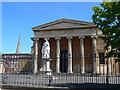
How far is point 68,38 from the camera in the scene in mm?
34688

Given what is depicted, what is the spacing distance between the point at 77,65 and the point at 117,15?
27.8 metres

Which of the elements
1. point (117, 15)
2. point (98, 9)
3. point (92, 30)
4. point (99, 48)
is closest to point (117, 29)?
point (117, 15)

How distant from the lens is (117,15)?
9.11m

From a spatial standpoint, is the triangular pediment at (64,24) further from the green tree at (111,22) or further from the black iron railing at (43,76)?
the green tree at (111,22)

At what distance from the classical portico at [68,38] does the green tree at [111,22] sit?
2245cm

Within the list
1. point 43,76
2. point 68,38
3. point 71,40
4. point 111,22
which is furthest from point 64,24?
point 111,22

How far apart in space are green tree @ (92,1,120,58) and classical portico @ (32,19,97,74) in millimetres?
22447

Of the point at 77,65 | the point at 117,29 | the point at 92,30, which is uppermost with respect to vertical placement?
the point at 92,30

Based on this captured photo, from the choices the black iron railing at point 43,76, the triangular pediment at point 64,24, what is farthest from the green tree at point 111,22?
the triangular pediment at point 64,24

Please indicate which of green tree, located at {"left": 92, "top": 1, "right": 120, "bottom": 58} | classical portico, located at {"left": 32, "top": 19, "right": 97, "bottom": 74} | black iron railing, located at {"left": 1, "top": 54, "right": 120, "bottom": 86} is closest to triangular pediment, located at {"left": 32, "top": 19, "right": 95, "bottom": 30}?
classical portico, located at {"left": 32, "top": 19, "right": 97, "bottom": 74}

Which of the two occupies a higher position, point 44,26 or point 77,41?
point 44,26

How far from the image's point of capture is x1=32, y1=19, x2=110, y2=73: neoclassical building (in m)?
33.6

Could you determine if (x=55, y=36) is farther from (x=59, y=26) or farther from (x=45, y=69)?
(x=45, y=69)

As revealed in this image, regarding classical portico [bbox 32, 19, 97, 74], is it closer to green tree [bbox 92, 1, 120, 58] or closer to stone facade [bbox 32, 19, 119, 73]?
stone facade [bbox 32, 19, 119, 73]
